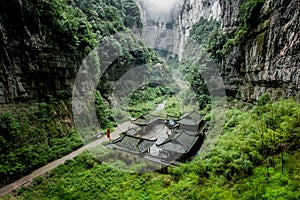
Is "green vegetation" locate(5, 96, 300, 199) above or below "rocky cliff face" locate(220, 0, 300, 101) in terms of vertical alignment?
below

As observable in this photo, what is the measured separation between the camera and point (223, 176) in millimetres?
7379

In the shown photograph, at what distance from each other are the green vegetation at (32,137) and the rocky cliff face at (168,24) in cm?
4819

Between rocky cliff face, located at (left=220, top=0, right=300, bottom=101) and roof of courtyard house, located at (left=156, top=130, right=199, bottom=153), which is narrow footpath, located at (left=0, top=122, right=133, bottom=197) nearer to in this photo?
roof of courtyard house, located at (left=156, top=130, right=199, bottom=153)

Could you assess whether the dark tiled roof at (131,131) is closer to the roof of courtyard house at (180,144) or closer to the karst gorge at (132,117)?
the karst gorge at (132,117)

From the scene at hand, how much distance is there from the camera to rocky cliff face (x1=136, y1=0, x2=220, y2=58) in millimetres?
58838

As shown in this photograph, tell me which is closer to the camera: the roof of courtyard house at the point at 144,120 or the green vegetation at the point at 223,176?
the green vegetation at the point at 223,176

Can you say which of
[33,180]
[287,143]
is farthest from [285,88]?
[33,180]

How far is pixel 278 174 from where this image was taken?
5719 millimetres

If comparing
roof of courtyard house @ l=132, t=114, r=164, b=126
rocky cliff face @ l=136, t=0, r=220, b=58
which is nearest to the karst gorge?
roof of courtyard house @ l=132, t=114, r=164, b=126

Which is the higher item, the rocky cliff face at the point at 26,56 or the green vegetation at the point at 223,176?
the rocky cliff face at the point at 26,56

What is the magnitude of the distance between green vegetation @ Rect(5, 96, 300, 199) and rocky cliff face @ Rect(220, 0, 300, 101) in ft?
7.23

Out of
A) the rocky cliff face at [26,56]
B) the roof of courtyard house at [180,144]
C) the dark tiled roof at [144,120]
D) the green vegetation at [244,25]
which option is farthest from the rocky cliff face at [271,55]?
the rocky cliff face at [26,56]

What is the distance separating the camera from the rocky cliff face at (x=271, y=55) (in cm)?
1038

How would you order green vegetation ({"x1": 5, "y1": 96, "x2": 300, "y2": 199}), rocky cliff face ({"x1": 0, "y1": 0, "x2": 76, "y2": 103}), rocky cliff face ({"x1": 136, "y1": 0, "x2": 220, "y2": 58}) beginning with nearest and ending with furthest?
1. green vegetation ({"x1": 5, "y1": 96, "x2": 300, "y2": 199})
2. rocky cliff face ({"x1": 0, "y1": 0, "x2": 76, "y2": 103})
3. rocky cliff face ({"x1": 136, "y1": 0, "x2": 220, "y2": 58})
